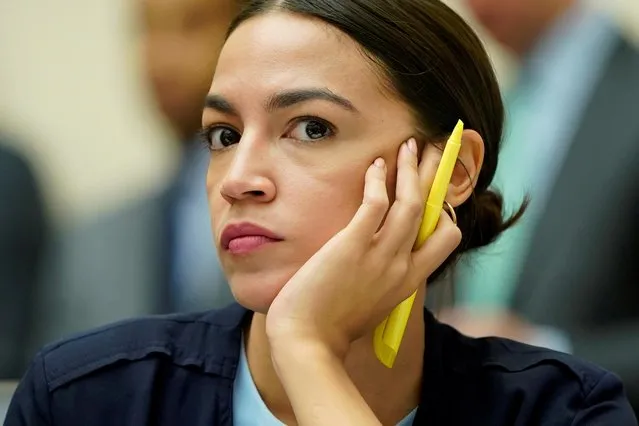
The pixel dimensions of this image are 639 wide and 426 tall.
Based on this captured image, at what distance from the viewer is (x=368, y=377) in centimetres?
142

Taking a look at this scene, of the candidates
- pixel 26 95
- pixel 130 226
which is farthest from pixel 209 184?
pixel 26 95

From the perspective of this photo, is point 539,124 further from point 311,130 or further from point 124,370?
point 124,370

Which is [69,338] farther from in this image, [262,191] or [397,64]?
[397,64]

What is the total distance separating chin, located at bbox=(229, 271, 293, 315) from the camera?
50.4 inches

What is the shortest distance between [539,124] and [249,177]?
120 centimetres

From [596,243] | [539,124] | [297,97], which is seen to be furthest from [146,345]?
[539,124]

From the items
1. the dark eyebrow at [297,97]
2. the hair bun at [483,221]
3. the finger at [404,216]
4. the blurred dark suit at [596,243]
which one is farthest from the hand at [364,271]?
the blurred dark suit at [596,243]

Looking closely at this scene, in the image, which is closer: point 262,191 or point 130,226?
point 262,191

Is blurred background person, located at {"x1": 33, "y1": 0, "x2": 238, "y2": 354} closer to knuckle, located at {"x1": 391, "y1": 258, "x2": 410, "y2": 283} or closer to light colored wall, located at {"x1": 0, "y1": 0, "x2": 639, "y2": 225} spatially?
light colored wall, located at {"x1": 0, "y1": 0, "x2": 639, "y2": 225}

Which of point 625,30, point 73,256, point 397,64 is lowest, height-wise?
point 73,256

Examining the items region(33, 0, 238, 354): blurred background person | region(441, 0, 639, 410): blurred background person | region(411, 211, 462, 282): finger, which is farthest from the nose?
region(33, 0, 238, 354): blurred background person

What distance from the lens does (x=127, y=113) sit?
8.63 ft

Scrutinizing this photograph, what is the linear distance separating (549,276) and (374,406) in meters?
0.90

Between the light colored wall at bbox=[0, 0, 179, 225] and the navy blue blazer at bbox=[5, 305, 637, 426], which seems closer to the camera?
the navy blue blazer at bbox=[5, 305, 637, 426]
